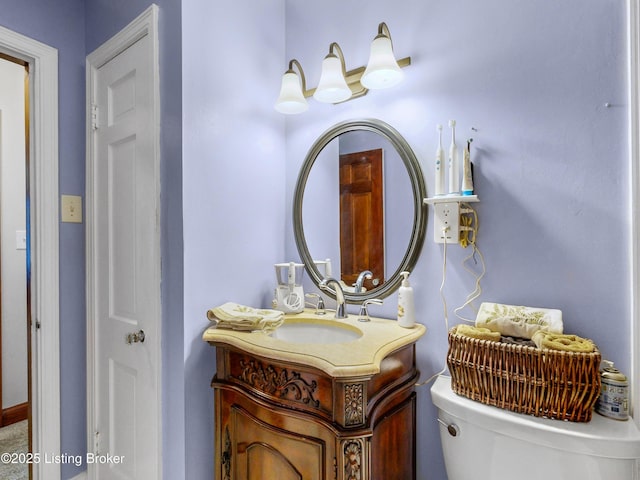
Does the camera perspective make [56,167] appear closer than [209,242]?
No

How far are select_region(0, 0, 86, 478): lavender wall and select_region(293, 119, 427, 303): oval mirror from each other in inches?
43.3

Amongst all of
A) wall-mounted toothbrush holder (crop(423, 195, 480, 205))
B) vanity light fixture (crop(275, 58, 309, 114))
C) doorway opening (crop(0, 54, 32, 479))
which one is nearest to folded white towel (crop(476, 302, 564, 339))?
wall-mounted toothbrush holder (crop(423, 195, 480, 205))

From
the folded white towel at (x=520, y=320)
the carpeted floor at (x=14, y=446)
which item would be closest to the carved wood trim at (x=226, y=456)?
the folded white towel at (x=520, y=320)

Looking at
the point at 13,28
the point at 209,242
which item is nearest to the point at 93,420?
the point at 209,242

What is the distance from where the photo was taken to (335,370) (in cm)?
82

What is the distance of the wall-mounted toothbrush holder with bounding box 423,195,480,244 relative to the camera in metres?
1.10

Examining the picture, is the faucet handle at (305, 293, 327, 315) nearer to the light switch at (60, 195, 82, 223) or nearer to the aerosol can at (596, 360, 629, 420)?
the aerosol can at (596, 360, 629, 420)

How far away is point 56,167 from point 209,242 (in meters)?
0.95

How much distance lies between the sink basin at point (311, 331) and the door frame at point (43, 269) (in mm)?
1113

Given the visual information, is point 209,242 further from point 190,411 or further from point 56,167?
point 56,167

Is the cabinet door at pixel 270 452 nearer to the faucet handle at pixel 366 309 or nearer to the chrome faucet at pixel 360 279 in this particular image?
the faucet handle at pixel 366 309

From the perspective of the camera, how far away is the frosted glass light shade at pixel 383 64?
117 centimetres

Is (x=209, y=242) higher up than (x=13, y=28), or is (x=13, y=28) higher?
(x=13, y=28)

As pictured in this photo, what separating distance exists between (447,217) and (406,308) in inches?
13.5
